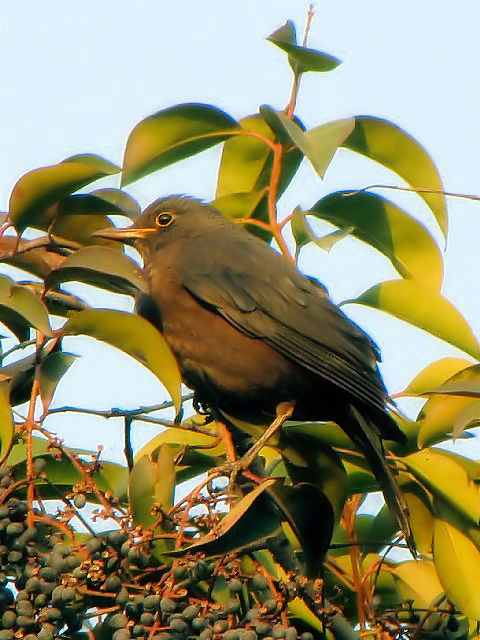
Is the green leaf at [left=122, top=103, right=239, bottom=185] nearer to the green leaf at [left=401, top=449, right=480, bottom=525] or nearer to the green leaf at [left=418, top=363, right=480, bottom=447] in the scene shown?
the green leaf at [left=418, top=363, right=480, bottom=447]

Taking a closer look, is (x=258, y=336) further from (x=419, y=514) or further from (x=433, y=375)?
(x=419, y=514)

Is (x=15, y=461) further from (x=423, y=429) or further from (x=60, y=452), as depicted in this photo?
(x=423, y=429)

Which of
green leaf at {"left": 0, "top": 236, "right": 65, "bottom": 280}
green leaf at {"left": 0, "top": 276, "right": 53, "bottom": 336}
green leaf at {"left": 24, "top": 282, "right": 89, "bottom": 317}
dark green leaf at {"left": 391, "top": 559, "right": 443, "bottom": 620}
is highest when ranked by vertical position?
green leaf at {"left": 0, "top": 236, "right": 65, "bottom": 280}

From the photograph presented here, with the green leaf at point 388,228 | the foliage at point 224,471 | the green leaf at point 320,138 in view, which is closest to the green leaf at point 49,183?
the foliage at point 224,471

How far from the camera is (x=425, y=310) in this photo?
4.04 m

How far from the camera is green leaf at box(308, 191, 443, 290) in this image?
4188mm

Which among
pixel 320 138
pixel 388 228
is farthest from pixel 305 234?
pixel 388 228

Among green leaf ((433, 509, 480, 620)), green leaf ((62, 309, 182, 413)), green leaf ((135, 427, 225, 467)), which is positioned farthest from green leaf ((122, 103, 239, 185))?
green leaf ((433, 509, 480, 620))

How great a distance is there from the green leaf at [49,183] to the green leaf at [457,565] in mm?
1594

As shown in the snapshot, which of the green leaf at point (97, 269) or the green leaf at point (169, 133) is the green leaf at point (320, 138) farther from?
the green leaf at point (97, 269)

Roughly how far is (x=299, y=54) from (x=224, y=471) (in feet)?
4.69

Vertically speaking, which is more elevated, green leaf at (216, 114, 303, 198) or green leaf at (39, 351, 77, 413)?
green leaf at (216, 114, 303, 198)

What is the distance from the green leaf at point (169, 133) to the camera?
412 centimetres

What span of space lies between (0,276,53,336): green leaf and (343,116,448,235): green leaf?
4.36ft
